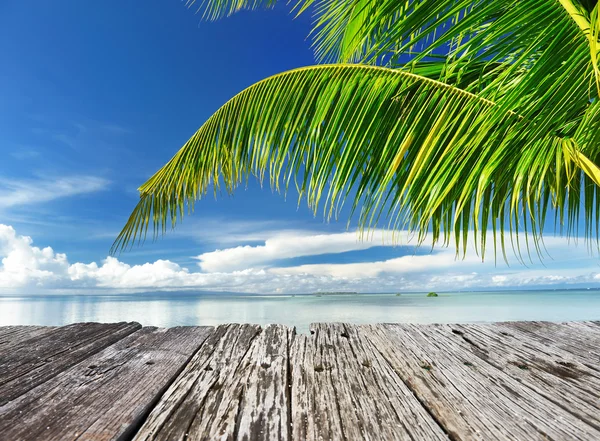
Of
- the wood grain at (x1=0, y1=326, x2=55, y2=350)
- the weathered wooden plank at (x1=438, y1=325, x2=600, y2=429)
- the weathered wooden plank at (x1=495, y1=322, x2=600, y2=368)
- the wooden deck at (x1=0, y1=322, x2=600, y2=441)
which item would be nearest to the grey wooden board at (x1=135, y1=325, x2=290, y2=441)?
the wooden deck at (x1=0, y1=322, x2=600, y2=441)

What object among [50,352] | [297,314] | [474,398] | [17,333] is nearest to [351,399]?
[474,398]

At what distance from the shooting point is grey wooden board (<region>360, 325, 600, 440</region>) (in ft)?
3.28

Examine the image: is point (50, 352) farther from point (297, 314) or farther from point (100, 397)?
point (297, 314)

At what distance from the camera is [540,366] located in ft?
5.07

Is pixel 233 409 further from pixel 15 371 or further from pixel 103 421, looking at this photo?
pixel 15 371

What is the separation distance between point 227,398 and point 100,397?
1.31 feet

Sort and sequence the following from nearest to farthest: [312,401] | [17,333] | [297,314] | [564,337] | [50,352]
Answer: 1. [312,401]
2. [50,352]
3. [564,337]
4. [17,333]
5. [297,314]

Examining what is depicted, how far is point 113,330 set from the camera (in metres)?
2.19

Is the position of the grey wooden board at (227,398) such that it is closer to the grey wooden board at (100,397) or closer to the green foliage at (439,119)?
the grey wooden board at (100,397)

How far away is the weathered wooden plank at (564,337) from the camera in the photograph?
1.75 meters

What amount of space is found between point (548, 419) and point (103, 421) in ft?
3.95

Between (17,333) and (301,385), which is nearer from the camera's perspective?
(301,385)

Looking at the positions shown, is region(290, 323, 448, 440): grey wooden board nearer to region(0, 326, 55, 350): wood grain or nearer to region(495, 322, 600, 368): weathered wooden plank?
region(495, 322, 600, 368): weathered wooden plank

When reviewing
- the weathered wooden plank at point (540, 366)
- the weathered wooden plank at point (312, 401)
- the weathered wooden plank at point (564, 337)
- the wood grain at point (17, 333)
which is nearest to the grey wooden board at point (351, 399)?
the weathered wooden plank at point (312, 401)
